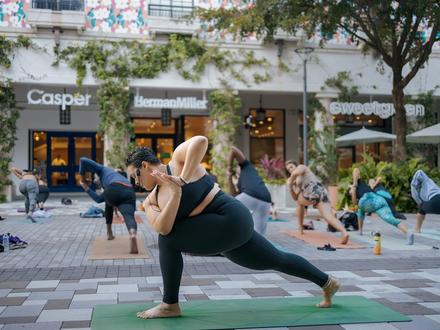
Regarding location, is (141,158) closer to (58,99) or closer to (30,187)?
(30,187)

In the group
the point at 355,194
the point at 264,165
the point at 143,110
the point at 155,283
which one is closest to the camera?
the point at 155,283

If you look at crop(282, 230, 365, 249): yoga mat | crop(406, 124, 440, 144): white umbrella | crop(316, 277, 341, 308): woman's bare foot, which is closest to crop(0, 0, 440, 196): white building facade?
crop(406, 124, 440, 144): white umbrella

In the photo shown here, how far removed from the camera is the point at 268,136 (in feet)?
82.3

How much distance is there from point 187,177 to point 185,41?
1704 cm

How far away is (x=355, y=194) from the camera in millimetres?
10719

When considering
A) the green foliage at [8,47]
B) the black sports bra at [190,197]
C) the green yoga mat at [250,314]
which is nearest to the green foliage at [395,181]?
the green yoga mat at [250,314]

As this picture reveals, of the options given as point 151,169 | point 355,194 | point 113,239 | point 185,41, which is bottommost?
point 113,239

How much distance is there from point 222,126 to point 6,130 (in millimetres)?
7711

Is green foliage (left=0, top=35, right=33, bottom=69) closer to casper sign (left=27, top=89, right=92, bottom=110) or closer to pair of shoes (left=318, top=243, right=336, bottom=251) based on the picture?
casper sign (left=27, top=89, right=92, bottom=110)

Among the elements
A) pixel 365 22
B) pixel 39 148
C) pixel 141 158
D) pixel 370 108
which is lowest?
pixel 141 158

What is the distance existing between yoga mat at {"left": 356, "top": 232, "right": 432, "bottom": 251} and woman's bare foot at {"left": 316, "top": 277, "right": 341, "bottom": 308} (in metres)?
4.60

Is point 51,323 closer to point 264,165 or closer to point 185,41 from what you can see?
point 264,165

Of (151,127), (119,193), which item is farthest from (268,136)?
(119,193)

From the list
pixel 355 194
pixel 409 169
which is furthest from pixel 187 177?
pixel 409 169
